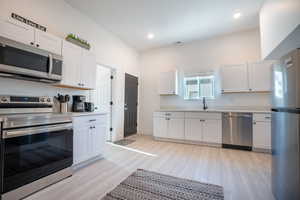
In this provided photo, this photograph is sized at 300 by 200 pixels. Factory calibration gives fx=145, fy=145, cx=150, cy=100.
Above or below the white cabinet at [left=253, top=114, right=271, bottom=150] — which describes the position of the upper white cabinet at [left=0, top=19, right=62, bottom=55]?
above

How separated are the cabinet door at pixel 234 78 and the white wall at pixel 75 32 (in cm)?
289

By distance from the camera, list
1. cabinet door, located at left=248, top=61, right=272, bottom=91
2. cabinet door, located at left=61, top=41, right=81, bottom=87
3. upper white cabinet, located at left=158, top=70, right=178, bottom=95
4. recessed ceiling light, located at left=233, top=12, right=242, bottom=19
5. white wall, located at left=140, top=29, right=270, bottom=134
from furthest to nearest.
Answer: upper white cabinet, located at left=158, top=70, right=178, bottom=95, white wall, located at left=140, top=29, right=270, bottom=134, cabinet door, located at left=248, top=61, right=272, bottom=91, recessed ceiling light, located at left=233, top=12, right=242, bottom=19, cabinet door, located at left=61, top=41, right=81, bottom=87

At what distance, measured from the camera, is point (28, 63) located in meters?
1.96

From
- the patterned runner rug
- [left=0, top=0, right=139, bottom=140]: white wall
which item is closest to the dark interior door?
[left=0, top=0, right=139, bottom=140]: white wall

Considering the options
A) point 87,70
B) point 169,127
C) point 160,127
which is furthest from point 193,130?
point 87,70

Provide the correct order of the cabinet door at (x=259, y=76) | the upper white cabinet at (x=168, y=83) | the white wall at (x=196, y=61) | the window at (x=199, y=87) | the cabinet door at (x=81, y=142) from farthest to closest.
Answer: the upper white cabinet at (x=168, y=83) < the window at (x=199, y=87) < the white wall at (x=196, y=61) < the cabinet door at (x=259, y=76) < the cabinet door at (x=81, y=142)

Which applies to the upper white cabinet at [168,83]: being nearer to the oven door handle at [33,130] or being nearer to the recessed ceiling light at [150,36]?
the recessed ceiling light at [150,36]

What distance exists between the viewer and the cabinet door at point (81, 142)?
89.5 inches

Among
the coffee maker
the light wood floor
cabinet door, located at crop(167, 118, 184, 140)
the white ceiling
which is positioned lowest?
the light wood floor

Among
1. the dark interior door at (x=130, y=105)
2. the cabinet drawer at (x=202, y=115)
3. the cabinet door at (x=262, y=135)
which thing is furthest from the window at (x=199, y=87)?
the dark interior door at (x=130, y=105)

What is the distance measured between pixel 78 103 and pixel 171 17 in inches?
111

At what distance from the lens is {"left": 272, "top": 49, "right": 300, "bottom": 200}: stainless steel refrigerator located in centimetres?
117

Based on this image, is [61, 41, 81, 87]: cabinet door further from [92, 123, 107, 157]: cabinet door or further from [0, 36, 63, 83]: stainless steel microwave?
[92, 123, 107, 157]: cabinet door

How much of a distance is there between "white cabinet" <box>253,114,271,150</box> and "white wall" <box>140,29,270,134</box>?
68 centimetres
